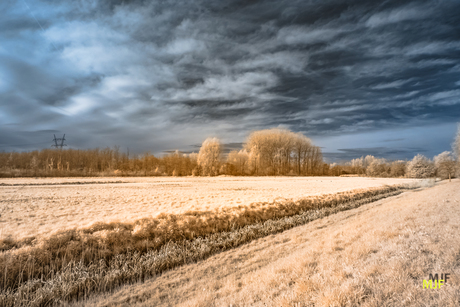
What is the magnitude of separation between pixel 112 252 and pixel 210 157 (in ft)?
253

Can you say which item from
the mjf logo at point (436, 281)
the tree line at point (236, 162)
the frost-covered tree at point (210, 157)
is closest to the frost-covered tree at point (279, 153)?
the tree line at point (236, 162)

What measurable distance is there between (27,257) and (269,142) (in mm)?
85112

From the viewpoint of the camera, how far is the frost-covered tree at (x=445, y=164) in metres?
72.4

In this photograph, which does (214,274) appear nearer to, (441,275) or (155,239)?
(155,239)

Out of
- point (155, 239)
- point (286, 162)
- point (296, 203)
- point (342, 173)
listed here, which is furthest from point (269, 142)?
point (155, 239)

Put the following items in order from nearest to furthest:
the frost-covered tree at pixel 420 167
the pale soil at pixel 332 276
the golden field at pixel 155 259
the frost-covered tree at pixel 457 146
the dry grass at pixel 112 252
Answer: the pale soil at pixel 332 276 → the golden field at pixel 155 259 → the dry grass at pixel 112 252 → the frost-covered tree at pixel 457 146 → the frost-covered tree at pixel 420 167

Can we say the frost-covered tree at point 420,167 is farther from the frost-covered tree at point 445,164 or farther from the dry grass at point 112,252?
the dry grass at point 112,252

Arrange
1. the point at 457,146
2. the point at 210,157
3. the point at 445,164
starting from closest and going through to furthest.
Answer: the point at 457,146
the point at 445,164
the point at 210,157

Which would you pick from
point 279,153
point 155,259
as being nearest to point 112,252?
point 155,259

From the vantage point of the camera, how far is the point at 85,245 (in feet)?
30.2

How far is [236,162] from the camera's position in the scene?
9125 centimetres

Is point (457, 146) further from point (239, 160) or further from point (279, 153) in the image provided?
point (239, 160)

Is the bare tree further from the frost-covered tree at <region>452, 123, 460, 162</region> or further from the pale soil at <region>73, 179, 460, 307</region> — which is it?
the pale soil at <region>73, 179, 460, 307</region>

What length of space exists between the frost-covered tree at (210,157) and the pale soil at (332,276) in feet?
250
